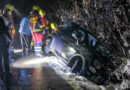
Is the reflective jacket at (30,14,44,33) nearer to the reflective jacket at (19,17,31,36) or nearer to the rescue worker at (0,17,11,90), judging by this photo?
the reflective jacket at (19,17,31,36)

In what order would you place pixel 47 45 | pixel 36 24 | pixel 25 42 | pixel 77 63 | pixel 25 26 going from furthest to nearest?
pixel 25 42
pixel 25 26
pixel 36 24
pixel 47 45
pixel 77 63

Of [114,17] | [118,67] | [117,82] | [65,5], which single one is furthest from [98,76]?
[65,5]

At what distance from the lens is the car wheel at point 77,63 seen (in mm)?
4184

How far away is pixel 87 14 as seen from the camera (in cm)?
1053

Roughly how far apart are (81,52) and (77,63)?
27 centimetres

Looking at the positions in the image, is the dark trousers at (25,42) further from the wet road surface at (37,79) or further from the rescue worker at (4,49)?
the rescue worker at (4,49)

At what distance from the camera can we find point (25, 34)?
8867 mm

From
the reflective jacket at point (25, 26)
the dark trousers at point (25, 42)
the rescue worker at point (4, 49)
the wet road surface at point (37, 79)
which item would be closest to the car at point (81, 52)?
the wet road surface at point (37, 79)

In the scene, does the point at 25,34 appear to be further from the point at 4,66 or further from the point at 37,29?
the point at 4,66

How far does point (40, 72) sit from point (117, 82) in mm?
2250

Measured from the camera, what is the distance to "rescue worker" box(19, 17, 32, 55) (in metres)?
8.49

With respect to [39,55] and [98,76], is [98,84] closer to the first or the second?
[98,76]

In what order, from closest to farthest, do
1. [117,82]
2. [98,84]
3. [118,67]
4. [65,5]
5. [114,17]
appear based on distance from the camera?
[98,84]
[117,82]
[118,67]
[114,17]
[65,5]

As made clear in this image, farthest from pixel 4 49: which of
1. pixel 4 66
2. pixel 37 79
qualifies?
pixel 37 79
